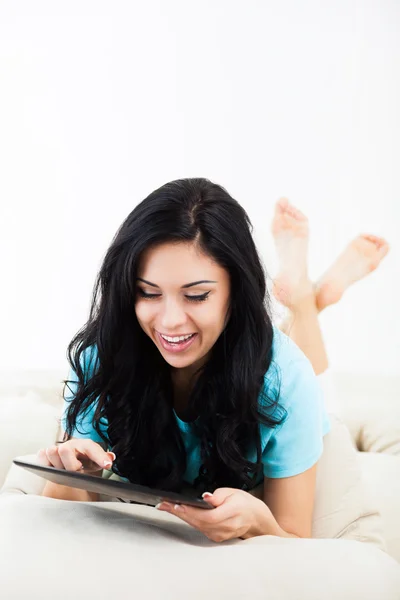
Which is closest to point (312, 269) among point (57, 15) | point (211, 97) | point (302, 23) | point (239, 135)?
point (239, 135)

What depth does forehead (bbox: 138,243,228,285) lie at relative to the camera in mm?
1168

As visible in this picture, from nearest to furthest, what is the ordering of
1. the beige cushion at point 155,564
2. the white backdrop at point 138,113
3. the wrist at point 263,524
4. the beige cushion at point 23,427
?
the beige cushion at point 155,564 < the wrist at point 263,524 < the beige cushion at point 23,427 < the white backdrop at point 138,113

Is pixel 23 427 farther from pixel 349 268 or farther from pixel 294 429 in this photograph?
pixel 349 268

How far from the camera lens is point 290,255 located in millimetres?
2264

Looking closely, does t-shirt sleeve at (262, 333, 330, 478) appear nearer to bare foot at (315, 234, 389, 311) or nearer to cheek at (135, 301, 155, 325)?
cheek at (135, 301, 155, 325)

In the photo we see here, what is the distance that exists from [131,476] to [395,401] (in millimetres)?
1075

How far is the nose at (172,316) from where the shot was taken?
3.83 ft

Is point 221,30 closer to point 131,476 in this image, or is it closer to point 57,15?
point 57,15

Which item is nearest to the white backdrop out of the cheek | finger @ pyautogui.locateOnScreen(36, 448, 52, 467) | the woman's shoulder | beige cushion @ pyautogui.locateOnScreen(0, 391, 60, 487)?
beige cushion @ pyautogui.locateOnScreen(0, 391, 60, 487)

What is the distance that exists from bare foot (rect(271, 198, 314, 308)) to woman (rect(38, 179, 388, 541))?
2.57 ft

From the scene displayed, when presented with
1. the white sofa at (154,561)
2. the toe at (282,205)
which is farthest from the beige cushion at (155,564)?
the toe at (282,205)

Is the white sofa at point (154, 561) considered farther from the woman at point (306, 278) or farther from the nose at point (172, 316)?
the woman at point (306, 278)

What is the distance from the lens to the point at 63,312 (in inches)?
131

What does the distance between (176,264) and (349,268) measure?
A: 1.28 meters
